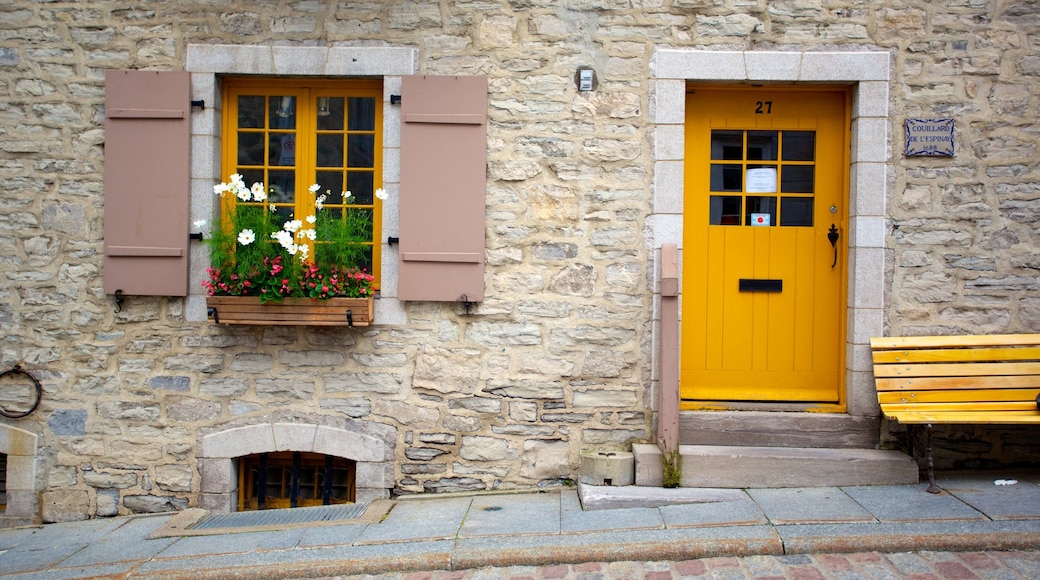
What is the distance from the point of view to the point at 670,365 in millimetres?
4641

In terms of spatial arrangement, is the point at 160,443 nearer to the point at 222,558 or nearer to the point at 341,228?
the point at 222,558

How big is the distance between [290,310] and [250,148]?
1194 millimetres

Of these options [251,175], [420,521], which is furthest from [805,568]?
[251,175]

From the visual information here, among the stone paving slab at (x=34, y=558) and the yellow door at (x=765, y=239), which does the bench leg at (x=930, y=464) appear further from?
the stone paving slab at (x=34, y=558)

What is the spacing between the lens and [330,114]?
5.11 meters

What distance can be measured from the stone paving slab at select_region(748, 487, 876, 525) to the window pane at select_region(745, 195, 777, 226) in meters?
1.65

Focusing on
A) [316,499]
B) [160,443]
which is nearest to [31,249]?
[160,443]

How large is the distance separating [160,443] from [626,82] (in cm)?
366

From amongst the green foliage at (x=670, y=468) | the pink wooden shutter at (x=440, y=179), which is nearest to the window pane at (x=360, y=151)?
the pink wooden shutter at (x=440, y=179)

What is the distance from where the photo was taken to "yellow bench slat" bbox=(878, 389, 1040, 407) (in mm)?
4641

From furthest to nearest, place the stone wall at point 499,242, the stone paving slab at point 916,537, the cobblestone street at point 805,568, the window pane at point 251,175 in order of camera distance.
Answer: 1. the window pane at point 251,175
2. the stone wall at point 499,242
3. the stone paving slab at point 916,537
4. the cobblestone street at point 805,568

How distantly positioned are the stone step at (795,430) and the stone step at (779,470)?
183 mm

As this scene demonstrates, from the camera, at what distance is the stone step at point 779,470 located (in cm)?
461

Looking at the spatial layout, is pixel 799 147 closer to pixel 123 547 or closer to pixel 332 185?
pixel 332 185
